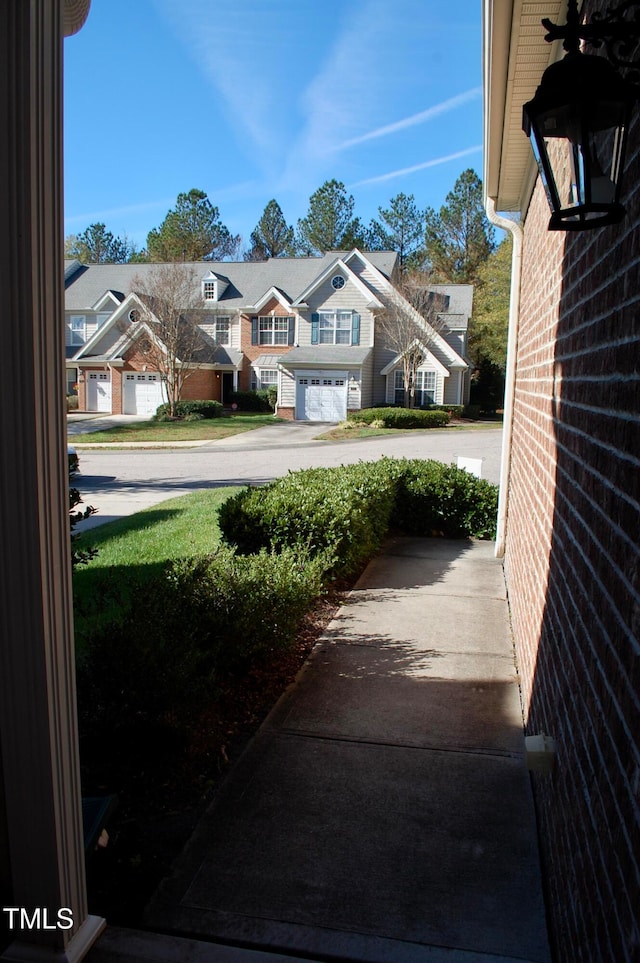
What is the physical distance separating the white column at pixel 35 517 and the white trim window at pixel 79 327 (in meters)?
40.1

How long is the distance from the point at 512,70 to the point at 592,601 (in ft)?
12.2

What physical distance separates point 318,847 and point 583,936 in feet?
4.73

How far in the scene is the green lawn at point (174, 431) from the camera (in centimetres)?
2739

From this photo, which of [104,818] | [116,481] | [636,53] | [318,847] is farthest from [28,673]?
[116,481]

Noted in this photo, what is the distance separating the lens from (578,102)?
198 cm

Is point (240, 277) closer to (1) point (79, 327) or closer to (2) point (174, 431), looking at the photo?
(1) point (79, 327)

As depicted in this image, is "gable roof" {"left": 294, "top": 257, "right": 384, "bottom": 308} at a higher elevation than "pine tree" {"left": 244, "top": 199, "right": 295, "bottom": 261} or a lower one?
lower

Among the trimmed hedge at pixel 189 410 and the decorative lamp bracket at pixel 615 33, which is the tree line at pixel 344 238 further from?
the decorative lamp bracket at pixel 615 33

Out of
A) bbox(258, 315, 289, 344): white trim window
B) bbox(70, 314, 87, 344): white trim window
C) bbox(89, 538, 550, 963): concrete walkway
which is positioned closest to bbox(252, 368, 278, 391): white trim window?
bbox(258, 315, 289, 344): white trim window

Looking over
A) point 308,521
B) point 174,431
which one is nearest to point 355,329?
point 174,431

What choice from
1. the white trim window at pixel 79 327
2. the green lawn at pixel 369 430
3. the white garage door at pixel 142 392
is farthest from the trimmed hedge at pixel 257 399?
the white trim window at pixel 79 327

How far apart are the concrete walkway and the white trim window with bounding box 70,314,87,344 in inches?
1493

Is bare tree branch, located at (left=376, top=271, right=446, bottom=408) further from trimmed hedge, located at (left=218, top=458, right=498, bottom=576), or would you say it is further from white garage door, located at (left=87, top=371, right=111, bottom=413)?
trimmed hedge, located at (left=218, top=458, right=498, bottom=576)

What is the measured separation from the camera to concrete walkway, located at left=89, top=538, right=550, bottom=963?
8.86 feet
